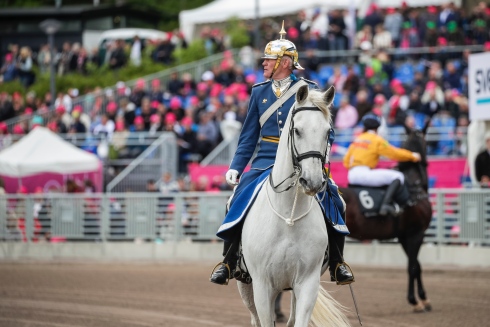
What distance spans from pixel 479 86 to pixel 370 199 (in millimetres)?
7713

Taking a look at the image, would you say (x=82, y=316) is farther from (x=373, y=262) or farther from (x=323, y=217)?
(x=373, y=262)

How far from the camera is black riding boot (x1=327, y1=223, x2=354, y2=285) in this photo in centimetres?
1011

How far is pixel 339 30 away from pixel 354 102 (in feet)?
16.1

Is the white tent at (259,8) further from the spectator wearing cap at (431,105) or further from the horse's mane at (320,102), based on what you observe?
the horse's mane at (320,102)

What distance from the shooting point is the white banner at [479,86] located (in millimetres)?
22250

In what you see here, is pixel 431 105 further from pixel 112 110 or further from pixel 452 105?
pixel 112 110

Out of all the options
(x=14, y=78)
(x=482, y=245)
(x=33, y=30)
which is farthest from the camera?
(x=33, y=30)

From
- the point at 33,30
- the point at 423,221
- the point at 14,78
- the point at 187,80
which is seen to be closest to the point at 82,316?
the point at 423,221

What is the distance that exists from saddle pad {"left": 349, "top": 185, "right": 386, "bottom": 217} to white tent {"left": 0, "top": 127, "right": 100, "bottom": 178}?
12.9 metres

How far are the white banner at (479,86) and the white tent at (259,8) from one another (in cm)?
1057

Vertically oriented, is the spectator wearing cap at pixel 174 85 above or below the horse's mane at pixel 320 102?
below

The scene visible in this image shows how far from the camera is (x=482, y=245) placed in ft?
69.8

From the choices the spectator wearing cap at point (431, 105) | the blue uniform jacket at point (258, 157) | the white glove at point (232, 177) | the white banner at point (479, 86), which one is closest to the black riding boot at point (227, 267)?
the blue uniform jacket at point (258, 157)

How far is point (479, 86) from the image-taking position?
22656 mm
